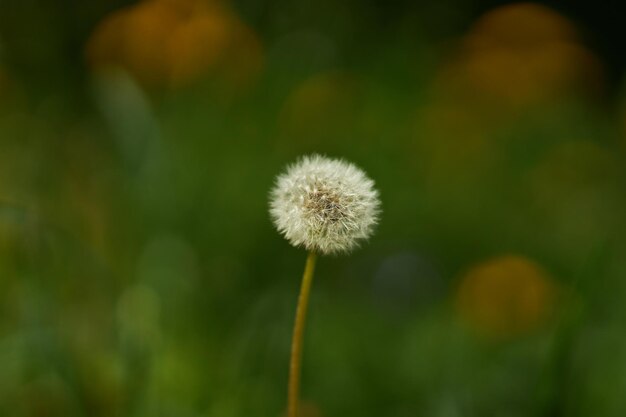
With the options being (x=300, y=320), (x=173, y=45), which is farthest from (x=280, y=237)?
(x=300, y=320)

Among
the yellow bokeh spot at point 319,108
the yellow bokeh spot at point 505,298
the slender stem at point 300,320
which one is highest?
the yellow bokeh spot at point 319,108

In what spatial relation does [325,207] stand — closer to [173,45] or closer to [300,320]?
[300,320]

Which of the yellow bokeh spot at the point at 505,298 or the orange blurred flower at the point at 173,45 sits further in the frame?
the orange blurred flower at the point at 173,45

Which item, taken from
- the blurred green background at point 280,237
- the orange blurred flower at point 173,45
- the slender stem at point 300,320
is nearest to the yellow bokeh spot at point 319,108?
the blurred green background at point 280,237

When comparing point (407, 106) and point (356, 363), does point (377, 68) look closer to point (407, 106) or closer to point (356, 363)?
point (407, 106)

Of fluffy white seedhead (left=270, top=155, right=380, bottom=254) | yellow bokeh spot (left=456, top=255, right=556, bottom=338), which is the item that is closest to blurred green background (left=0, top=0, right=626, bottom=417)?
yellow bokeh spot (left=456, top=255, right=556, bottom=338)

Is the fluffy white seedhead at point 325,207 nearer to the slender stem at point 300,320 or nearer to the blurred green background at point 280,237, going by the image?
the slender stem at point 300,320
